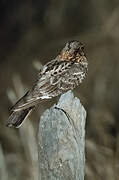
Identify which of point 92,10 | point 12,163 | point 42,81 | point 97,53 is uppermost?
point 92,10

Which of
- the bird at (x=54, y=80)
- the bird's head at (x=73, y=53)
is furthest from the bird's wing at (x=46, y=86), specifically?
the bird's head at (x=73, y=53)

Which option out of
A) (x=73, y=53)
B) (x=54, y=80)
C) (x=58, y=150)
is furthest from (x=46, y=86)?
(x=58, y=150)

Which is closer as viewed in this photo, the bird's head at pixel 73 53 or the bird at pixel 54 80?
the bird at pixel 54 80

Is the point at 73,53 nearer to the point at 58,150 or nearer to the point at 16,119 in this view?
the point at 16,119

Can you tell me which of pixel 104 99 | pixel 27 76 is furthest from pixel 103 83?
pixel 27 76

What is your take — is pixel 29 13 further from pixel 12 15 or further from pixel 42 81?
pixel 42 81

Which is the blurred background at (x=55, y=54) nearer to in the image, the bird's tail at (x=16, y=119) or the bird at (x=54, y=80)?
the bird at (x=54, y=80)

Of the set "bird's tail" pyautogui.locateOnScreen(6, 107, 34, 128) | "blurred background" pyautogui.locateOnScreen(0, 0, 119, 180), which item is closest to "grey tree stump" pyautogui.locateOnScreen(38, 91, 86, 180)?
"bird's tail" pyautogui.locateOnScreen(6, 107, 34, 128)
